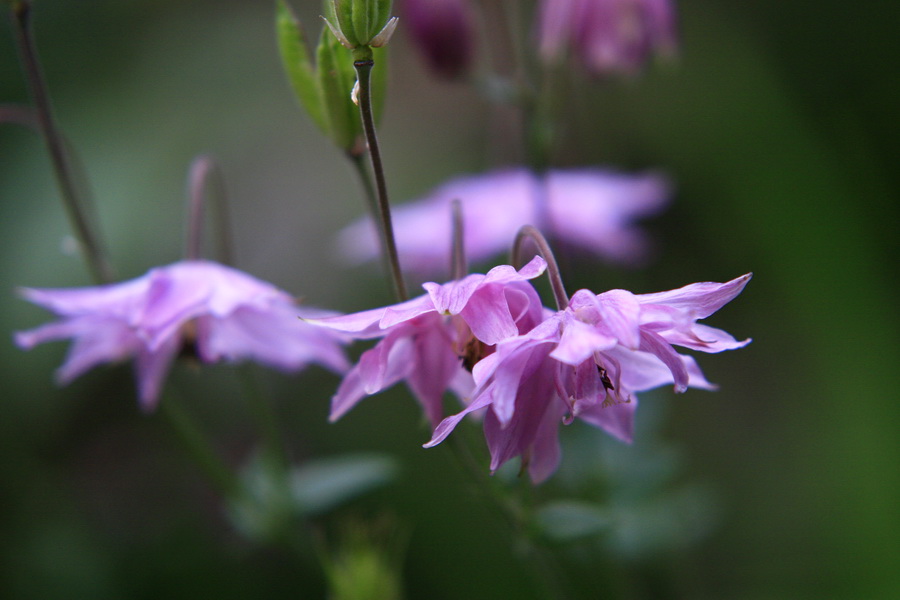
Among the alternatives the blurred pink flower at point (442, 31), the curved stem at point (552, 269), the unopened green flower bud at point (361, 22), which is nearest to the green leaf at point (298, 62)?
the unopened green flower bud at point (361, 22)

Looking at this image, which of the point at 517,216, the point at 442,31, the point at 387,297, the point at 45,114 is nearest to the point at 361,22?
the point at 45,114

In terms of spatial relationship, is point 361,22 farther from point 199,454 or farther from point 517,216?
point 517,216

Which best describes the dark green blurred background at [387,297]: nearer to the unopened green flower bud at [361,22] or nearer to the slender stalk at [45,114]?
the slender stalk at [45,114]

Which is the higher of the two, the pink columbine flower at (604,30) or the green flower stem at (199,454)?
the pink columbine flower at (604,30)

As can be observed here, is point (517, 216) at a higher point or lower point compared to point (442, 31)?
lower

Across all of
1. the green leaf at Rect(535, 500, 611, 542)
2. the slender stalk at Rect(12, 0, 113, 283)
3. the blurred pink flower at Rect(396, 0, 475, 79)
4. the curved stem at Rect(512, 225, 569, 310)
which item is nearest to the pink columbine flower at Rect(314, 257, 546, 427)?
the curved stem at Rect(512, 225, 569, 310)

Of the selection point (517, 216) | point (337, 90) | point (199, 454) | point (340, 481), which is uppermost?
point (337, 90)

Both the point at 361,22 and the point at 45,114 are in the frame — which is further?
the point at 45,114
